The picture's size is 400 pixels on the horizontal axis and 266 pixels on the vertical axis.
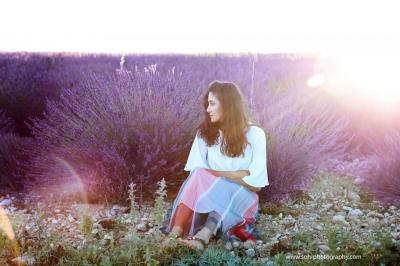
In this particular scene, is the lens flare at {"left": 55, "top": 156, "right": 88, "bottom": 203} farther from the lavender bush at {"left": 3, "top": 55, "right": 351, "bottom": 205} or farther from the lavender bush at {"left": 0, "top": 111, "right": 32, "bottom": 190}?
the lavender bush at {"left": 0, "top": 111, "right": 32, "bottom": 190}

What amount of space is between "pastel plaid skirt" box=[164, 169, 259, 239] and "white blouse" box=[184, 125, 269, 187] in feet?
0.40

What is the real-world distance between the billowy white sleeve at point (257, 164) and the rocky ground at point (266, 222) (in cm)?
38

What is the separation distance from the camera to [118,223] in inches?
162

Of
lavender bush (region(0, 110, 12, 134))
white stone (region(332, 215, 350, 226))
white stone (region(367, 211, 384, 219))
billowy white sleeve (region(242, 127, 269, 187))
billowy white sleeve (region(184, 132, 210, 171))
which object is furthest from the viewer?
lavender bush (region(0, 110, 12, 134))

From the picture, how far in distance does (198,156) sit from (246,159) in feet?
1.04

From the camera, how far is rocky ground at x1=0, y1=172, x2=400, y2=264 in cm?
365

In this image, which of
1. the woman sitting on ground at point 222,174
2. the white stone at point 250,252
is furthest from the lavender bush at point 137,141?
the white stone at point 250,252

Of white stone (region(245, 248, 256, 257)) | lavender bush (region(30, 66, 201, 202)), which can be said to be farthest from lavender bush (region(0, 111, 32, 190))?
white stone (region(245, 248, 256, 257))

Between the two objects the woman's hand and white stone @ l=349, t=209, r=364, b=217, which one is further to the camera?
white stone @ l=349, t=209, r=364, b=217

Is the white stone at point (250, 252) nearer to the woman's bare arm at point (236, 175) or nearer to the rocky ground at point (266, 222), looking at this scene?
the rocky ground at point (266, 222)

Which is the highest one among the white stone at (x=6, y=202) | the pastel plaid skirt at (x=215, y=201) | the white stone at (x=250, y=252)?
the pastel plaid skirt at (x=215, y=201)

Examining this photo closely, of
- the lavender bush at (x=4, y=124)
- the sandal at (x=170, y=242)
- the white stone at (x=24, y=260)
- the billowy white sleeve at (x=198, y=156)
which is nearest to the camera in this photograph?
the white stone at (x=24, y=260)

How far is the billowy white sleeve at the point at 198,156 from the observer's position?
13.0 ft

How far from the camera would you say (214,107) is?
388cm
